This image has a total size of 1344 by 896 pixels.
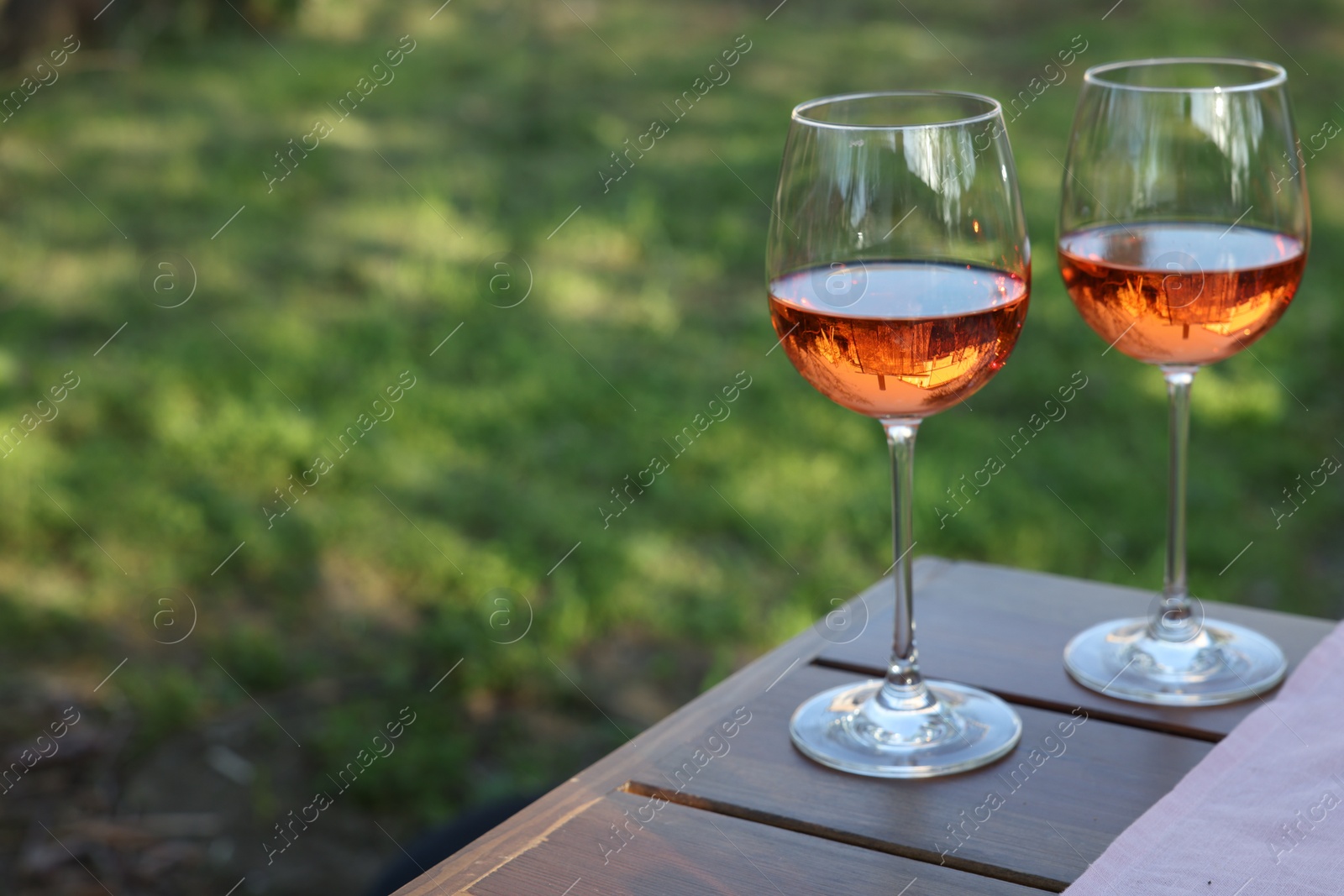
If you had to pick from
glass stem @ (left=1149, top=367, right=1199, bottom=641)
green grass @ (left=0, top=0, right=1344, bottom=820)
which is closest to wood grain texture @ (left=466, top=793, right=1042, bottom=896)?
glass stem @ (left=1149, top=367, right=1199, bottom=641)

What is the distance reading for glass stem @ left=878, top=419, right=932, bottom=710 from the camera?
42.8 inches

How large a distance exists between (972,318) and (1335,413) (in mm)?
3203

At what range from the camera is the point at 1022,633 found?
1286 mm

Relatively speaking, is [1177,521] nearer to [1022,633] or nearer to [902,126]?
[1022,633]

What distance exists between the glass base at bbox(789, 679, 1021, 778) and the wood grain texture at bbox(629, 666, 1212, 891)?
11 mm

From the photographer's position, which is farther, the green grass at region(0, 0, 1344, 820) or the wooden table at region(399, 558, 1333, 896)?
the green grass at region(0, 0, 1344, 820)

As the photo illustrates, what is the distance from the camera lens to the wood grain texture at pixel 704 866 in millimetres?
903

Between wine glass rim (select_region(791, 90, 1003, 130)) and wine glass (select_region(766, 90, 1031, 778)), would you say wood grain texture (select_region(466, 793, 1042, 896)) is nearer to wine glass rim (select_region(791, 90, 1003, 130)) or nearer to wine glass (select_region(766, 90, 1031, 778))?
wine glass (select_region(766, 90, 1031, 778))

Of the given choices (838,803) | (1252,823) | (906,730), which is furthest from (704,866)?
(1252,823)

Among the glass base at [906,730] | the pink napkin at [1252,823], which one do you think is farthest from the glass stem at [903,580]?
the pink napkin at [1252,823]

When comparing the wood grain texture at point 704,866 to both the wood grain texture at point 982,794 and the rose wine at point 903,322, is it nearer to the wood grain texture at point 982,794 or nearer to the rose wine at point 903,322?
the wood grain texture at point 982,794

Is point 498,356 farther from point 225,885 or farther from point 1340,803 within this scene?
point 1340,803

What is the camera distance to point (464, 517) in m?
3.32

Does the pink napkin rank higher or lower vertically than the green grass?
higher
